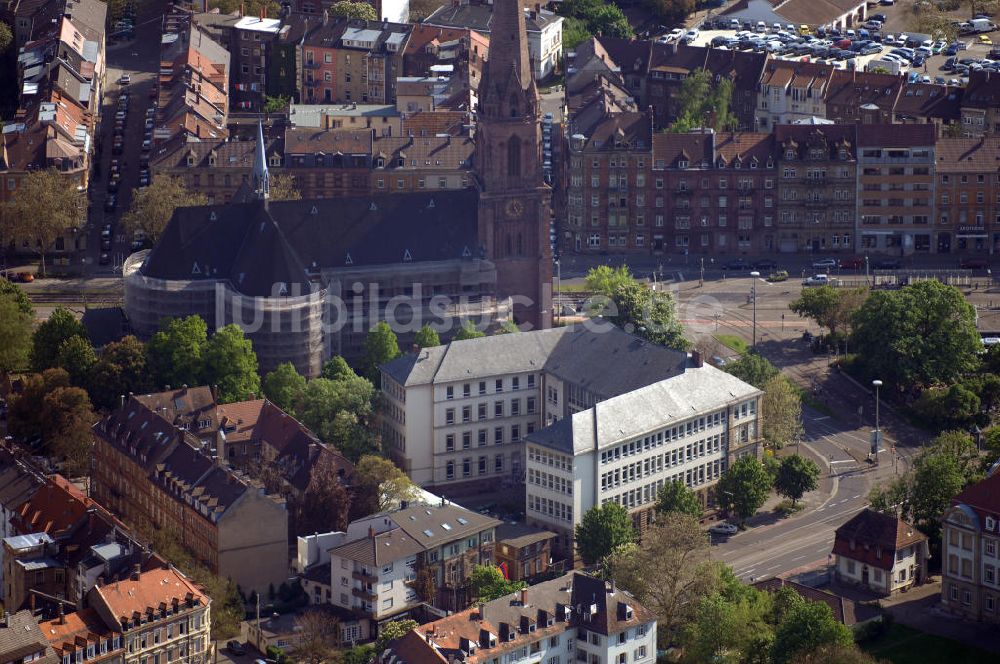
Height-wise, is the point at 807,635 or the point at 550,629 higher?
the point at 550,629

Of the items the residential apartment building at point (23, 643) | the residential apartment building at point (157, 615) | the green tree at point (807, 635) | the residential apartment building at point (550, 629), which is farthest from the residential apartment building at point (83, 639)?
the green tree at point (807, 635)

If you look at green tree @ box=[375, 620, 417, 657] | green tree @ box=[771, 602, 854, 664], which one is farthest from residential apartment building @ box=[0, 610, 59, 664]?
green tree @ box=[771, 602, 854, 664]

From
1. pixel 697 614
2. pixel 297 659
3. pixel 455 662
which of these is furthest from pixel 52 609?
pixel 697 614

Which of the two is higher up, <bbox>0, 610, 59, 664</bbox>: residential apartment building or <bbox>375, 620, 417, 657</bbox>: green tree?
<bbox>0, 610, 59, 664</bbox>: residential apartment building

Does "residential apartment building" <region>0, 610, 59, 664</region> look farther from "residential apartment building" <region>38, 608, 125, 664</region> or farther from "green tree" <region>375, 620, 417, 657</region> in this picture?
"green tree" <region>375, 620, 417, 657</region>

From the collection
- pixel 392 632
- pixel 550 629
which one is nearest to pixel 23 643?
pixel 392 632

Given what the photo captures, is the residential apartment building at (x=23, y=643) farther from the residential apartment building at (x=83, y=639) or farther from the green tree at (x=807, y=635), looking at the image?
the green tree at (x=807, y=635)

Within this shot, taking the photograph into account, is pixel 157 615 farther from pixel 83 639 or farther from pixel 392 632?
pixel 392 632
